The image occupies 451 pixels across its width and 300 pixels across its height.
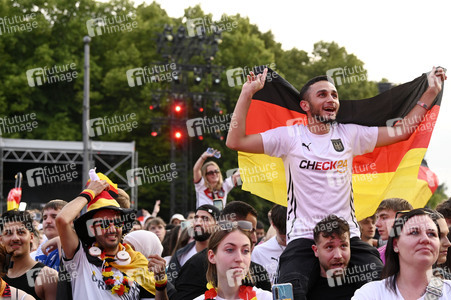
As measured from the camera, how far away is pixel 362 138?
5555mm

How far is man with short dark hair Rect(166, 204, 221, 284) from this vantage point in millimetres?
6961

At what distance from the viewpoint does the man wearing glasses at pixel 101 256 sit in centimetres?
531

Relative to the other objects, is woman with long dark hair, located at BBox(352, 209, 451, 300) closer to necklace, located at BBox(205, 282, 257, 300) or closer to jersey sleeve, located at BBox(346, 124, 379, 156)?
necklace, located at BBox(205, 282, 257, 300)

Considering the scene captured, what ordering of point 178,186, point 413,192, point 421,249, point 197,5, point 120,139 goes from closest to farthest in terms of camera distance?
point 421,249
point 413,192
point 178,186
point 120,139
point 197,5

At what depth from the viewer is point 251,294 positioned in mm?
4656

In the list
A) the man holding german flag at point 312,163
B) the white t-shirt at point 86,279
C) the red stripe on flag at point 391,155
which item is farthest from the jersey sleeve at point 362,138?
the white t-shirt at point 86,279

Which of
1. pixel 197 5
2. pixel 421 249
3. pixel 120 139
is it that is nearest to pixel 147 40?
pixel 197 5

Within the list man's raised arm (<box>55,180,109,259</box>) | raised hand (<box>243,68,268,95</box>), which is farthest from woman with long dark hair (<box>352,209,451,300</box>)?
man's raised arm (<box>55,180,109,259</box>)

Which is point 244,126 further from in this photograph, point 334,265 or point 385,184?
point 385,184

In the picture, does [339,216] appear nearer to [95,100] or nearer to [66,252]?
[66,252]

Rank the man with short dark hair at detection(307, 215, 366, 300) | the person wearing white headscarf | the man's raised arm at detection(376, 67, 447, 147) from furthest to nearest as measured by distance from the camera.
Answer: the person wearing white headscarf → the man's raised arm at detection(376, 67, 447, 147) → the man with short dark hair at detection(307, 215, 366, 300)

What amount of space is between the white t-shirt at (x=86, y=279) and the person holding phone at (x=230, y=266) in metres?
0.88

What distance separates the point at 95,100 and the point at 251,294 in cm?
2776

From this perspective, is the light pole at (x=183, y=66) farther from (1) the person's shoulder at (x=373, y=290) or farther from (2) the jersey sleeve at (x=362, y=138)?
(1) the person's shoulder at (x=373, y=290)
